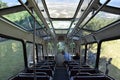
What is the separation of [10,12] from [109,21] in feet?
8.67

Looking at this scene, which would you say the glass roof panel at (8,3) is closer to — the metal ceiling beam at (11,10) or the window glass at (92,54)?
the metal ceiling beam at (11,10)

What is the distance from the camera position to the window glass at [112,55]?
290 inches

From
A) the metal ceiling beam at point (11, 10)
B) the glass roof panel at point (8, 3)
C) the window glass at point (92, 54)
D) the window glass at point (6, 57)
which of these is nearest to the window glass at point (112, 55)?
the window glass at point (92, 54)

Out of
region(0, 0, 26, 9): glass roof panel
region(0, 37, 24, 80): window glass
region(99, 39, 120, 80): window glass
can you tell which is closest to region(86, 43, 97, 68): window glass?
region(99, 39, 120, 80): window glass

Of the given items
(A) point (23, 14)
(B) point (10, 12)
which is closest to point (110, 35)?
(A) point (23, 14)

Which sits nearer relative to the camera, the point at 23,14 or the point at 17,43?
the point at 23,14

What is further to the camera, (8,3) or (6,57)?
(6,57)

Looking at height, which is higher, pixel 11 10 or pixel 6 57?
pixel 11 10

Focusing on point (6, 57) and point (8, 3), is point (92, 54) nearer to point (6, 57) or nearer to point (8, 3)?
point (6, 57)

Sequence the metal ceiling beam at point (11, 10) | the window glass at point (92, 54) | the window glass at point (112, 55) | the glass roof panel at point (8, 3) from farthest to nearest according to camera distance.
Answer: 1. the window glass at point (92, 54)
2. the window glass at point (112, 55)
3. the metal ceiling beam at point (11, 10)
4. the glass roof panel at point (8, 3)

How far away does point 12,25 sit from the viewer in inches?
250

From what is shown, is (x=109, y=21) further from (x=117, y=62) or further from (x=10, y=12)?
(x=10, y=12)

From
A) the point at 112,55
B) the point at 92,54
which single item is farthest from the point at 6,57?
the point at 92,54

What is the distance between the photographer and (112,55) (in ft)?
26.1
